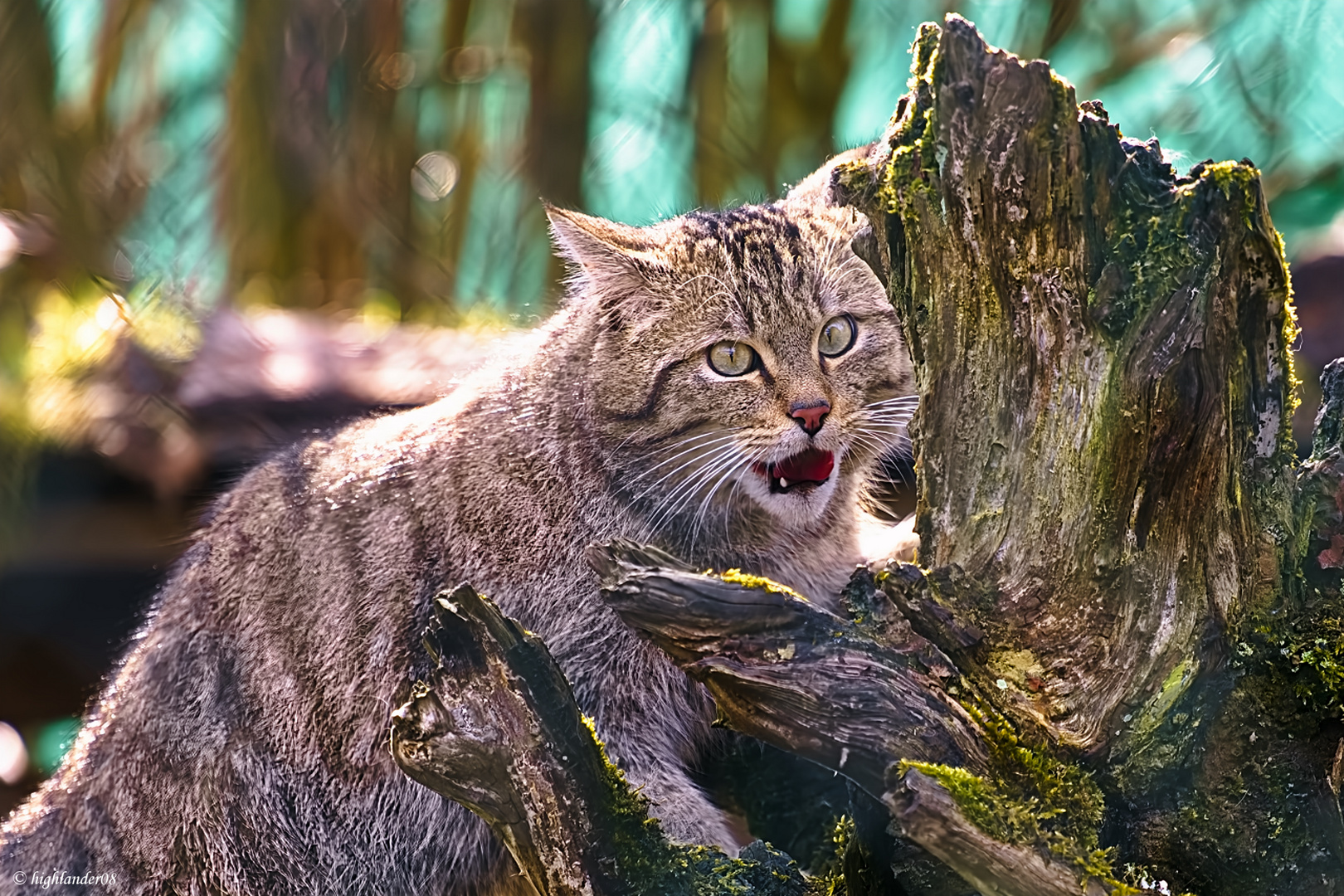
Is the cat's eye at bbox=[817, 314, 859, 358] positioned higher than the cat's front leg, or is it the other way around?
the cat's eye at bbox=[817, 314, 859, 358]

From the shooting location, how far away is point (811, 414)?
9.46 feet

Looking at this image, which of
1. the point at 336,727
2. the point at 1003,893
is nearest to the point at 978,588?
the point at 1003,893

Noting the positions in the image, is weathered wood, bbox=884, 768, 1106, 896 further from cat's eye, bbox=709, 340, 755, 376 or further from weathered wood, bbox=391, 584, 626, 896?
cat's eye, bbox=709, 340, 755, 376

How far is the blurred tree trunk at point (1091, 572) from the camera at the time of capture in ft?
6.45

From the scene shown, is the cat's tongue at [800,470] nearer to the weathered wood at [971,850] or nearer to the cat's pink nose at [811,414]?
the cat's pink nose at [811,414]

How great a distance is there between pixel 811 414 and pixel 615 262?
0.66m

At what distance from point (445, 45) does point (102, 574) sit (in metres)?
3.06

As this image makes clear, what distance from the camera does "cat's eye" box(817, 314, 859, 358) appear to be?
3057mm

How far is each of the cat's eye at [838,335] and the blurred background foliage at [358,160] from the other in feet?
5.41

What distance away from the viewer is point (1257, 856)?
1.97m

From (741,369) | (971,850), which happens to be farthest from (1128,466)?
(741,369)

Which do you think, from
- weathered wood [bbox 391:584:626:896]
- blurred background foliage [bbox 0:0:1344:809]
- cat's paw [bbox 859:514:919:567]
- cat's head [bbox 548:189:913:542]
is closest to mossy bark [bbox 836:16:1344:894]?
weathered wood [bbox 391:584:626:896]

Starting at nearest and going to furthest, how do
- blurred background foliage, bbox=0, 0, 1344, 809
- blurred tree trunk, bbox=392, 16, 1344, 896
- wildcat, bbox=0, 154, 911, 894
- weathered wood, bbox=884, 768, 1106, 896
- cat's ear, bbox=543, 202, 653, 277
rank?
weathered wood, bbox=884, 768, 1106, 896 → blurred tree trunk, bbox=392, 16, 1344, 896 → wildcat, bbox=0, 154, 911, 894 → cat's ear, bbox=543, 202, 653, 277 → blurred background foliage, bbox=0, 0, 1344, 809

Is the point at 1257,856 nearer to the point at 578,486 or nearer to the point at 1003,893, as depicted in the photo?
the point at 1003,893
